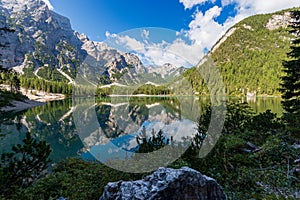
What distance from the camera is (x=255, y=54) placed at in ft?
430

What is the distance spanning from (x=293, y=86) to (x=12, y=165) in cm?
1270

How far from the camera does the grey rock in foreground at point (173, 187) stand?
8.39 feet

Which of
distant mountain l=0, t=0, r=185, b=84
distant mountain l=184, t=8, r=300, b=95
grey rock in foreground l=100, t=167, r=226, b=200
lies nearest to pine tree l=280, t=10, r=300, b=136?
distant mountain l=0, t=0, r=185, b=84

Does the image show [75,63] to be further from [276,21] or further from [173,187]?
[276,21]

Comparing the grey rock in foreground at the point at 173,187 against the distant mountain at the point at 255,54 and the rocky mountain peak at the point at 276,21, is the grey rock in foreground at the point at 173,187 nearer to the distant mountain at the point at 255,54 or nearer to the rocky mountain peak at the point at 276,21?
the distant mountain at the point at 255,54

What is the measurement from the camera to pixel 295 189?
315 centimetres

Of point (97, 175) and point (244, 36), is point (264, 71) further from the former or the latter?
point (97, 175)

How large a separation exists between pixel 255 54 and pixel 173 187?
151352 millimetres

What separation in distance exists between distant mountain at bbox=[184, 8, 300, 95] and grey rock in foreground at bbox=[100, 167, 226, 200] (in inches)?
1664

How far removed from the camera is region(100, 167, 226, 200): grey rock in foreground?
2.56m

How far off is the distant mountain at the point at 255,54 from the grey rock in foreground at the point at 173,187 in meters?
42.3

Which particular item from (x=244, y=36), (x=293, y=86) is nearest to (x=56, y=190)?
(x=293, y=86)

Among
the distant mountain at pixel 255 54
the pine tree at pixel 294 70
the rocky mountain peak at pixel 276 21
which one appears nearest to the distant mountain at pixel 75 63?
the pine tree at pixel 294 70

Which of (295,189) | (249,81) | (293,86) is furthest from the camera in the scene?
(249,81)
